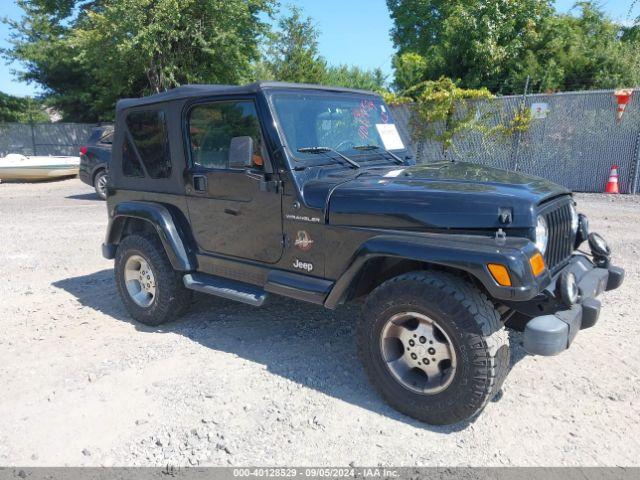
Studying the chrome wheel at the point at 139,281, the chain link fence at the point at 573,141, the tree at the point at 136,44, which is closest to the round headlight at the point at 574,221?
the chrome wheel at the point at 139,281

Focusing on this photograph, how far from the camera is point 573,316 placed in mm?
2855

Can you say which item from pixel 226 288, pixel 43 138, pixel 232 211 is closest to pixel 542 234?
pixel 232 211

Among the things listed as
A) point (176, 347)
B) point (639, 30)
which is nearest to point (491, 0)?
point (639, 30)

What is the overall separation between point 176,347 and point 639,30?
22668 millimetres

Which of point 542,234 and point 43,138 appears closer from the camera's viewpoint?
point 542,234

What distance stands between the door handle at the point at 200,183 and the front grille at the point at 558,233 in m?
2.48

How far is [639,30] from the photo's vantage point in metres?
19.7

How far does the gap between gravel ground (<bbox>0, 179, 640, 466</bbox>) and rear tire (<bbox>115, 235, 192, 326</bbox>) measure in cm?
18

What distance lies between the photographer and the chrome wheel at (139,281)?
4.51 meters

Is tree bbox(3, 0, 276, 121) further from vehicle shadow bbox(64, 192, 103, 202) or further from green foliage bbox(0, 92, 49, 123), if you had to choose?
vehicle shadow bbox(64, 192, 103, 202)

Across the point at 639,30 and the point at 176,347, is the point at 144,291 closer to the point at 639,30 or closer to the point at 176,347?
the point at 176,347

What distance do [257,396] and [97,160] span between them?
34.8 ft

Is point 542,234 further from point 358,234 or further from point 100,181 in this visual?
point 100,181

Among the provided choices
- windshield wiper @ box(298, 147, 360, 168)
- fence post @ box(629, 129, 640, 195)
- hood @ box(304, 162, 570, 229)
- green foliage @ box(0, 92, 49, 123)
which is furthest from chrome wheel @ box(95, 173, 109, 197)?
green foliage @ box(0, 92, 49, 123)
